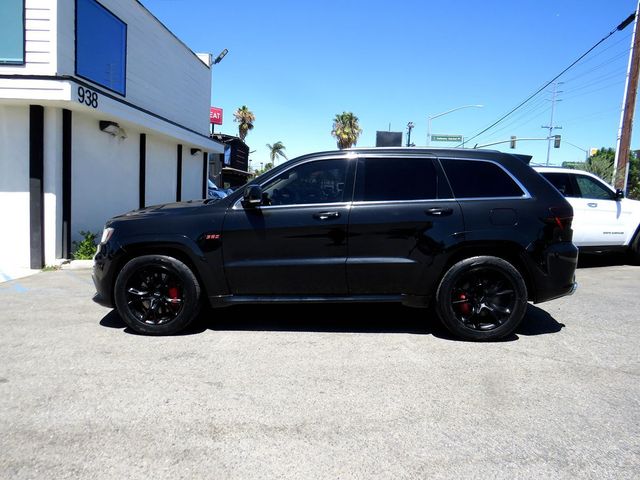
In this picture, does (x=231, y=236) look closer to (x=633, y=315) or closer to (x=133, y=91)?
(x=633, y=315)

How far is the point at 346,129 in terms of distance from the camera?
2186 inches

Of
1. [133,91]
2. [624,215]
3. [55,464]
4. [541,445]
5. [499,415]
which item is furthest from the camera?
[133,91]

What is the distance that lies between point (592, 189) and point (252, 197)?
298 inches

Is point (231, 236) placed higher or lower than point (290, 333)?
higher

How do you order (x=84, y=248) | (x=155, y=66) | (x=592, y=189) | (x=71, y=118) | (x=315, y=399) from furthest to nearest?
1. (x=155, y=66)
2. (x=592, y=189)
3. (x=84, y=248)
4. (x=71, y=118)
5. (x=315, y=399)

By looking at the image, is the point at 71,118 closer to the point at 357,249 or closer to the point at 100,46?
the point at 100,46

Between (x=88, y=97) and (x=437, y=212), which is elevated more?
(x=88, y=97)

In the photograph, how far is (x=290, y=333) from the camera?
5.12m

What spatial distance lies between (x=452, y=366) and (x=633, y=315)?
131 inches

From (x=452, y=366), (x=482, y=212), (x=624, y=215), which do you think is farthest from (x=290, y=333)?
(x=624, y=215)

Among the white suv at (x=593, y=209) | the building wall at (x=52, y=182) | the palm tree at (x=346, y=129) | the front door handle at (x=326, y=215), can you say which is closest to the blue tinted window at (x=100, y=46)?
the building wall at (x=52, y=182)

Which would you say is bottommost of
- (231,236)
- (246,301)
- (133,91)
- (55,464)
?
(55,464)

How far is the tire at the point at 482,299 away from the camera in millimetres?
4793

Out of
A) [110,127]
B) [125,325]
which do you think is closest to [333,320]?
[125,325]
